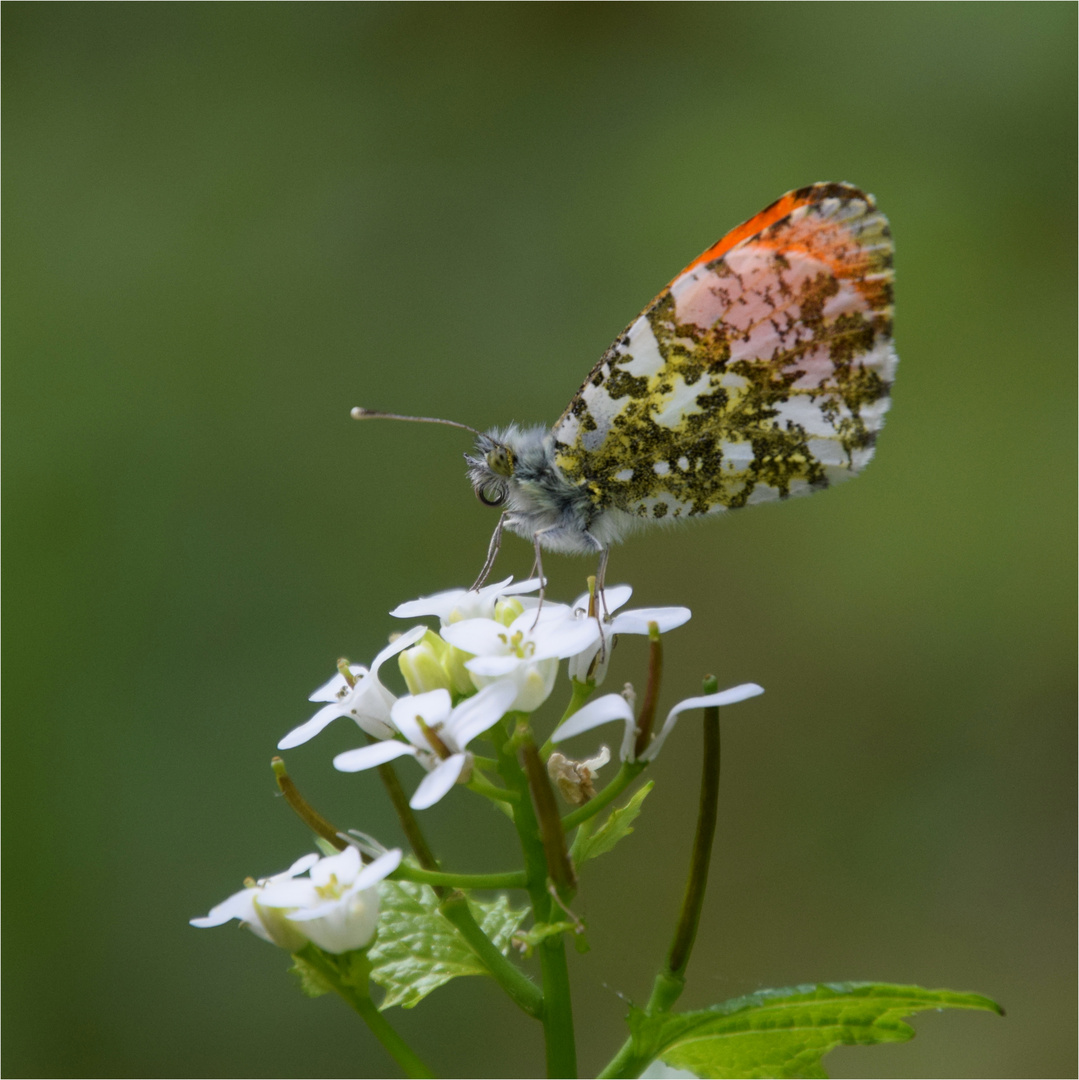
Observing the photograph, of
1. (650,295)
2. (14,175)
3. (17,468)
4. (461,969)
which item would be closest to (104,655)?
(17,468)

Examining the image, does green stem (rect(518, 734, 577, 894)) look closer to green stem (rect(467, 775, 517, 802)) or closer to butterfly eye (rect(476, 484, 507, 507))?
green stem (rect(467, 775, 517, 802))

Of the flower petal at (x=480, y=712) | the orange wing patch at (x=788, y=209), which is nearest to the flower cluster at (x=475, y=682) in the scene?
the flower petal at (x=480, y=712)

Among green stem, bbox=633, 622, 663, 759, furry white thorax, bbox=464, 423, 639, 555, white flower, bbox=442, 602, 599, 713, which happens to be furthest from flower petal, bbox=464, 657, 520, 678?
furry white thorax, bbox=464, 423, 639, 555

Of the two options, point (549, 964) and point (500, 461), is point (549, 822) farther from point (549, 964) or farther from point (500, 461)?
point (500, 461)

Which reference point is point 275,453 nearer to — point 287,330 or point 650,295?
point 287,330

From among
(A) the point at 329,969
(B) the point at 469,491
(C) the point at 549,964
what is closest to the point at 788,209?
(C) the point at 549,964

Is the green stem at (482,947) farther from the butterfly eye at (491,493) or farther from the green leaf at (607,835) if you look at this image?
the butterfly eye at (491,493)
